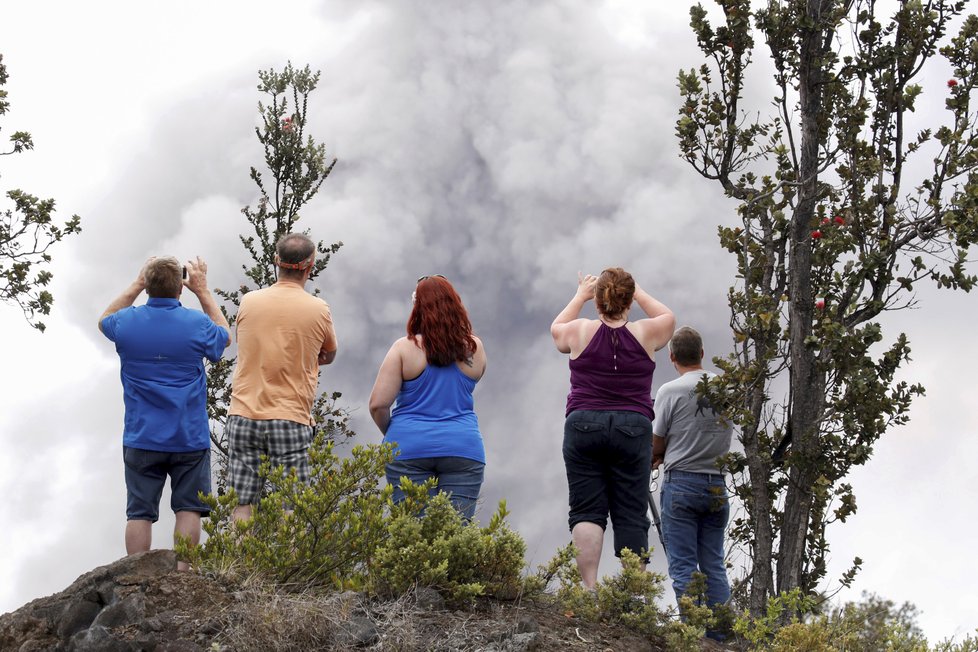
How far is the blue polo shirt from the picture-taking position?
7.27 m

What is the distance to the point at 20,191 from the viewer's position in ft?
43.0

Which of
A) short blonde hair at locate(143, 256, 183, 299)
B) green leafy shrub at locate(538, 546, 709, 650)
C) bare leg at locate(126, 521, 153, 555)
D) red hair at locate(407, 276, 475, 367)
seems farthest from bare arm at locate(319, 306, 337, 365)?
green leafy shrub at locate(538, 546, 709, 650)

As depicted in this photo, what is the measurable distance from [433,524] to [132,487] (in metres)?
2.72

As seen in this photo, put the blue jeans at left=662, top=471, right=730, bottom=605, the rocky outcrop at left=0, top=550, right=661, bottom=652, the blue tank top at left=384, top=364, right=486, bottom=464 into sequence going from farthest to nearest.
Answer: the blue jeans at left=662, top=471, right=730, bottom=605 → the blue tank top at left=384, top=364, right=486, bottom=464 → the rocky outcrop at left=0, top=550, right=661, bottom=652

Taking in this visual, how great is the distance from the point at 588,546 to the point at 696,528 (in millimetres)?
1240

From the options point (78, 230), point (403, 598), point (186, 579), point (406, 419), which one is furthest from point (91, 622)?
point (78, 230)

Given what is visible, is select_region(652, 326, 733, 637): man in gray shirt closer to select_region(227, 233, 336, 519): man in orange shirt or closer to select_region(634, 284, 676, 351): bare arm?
select_region(634, 284, 676, 351): bare arm

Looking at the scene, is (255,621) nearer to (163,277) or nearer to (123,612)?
(123,612)

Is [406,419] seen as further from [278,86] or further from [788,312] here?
[278,86]

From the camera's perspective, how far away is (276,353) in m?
6.96

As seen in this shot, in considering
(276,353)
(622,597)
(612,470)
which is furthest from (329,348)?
(622,597)

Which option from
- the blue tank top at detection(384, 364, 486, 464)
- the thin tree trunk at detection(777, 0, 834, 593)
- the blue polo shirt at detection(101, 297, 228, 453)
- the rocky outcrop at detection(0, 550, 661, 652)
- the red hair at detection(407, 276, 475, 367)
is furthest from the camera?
the thin tree trunk at detection(777, 0, 834, 593)

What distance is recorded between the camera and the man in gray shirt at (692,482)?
7727 millimetres

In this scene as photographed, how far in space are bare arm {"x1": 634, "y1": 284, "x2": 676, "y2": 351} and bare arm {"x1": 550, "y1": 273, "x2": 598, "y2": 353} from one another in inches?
15.4
